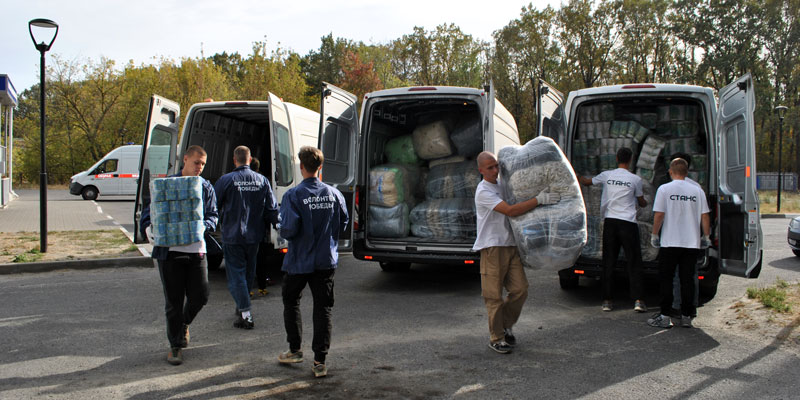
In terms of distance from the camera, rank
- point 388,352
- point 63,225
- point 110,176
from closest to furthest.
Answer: point 388,352 → point 63,225 → point 110,176

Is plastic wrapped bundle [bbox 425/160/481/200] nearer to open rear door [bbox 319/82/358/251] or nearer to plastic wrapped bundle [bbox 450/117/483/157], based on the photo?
plastic wrapped bundle [bbox 450/117/483/157]

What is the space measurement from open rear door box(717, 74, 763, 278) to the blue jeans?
16.0 ft

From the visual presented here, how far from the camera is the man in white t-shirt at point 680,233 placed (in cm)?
566

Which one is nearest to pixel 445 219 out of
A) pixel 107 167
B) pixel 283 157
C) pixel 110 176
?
pixel 283 157

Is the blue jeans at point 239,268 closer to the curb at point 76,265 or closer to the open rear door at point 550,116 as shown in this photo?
the open rear door at point 550,116

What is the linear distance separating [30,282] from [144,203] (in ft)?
6.99

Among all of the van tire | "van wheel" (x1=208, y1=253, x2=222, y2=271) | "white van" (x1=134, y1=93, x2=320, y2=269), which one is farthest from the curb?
the van tire

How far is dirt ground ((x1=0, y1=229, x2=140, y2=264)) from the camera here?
30.9 feet

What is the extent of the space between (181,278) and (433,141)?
15.1 ft

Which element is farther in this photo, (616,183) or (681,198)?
(616,183)

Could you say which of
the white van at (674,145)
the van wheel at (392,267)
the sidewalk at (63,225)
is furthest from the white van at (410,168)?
the sidewalk at (63,225)

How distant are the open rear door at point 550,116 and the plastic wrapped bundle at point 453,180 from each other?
4.23 ft

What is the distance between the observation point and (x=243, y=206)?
5.75m

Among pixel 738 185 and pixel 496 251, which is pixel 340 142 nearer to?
pixel 496 251
